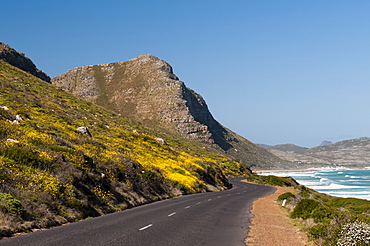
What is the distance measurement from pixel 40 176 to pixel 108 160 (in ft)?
33.1

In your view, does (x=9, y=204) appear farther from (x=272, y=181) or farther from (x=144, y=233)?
(x=272, y=181)

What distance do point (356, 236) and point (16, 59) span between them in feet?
361

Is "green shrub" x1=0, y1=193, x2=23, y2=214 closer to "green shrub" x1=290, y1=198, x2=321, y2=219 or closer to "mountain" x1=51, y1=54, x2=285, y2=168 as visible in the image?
"green shrub" x1=290, y1=198, x2=321, y2=219

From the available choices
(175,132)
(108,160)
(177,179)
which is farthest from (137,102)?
(108,160)

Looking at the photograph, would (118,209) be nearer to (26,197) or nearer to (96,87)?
(26,197)

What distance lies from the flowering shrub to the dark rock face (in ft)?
334

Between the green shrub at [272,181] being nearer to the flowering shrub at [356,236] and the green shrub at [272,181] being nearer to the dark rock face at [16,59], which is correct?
the flowering shrub at [356,236]

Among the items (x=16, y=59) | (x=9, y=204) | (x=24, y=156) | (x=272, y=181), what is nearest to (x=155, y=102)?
(x=16, y=59)

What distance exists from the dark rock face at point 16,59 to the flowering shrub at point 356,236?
102 meters

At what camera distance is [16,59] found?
101 meters

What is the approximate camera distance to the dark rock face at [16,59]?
3783 inches

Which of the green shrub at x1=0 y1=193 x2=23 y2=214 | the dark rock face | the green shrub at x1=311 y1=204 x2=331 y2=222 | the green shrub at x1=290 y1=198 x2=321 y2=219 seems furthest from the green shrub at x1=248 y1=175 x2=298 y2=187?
the dark rock face

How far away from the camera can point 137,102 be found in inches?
6919

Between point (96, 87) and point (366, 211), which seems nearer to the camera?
point (366, 211)
